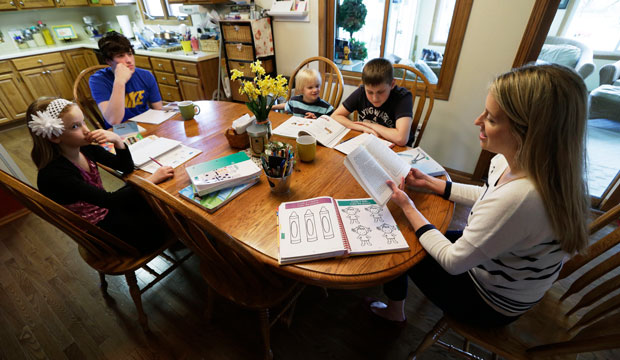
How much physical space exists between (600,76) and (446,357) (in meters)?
4.98

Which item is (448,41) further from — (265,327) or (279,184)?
(265,327)

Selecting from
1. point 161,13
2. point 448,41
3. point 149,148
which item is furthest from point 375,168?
point 161,13

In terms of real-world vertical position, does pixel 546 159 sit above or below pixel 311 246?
above

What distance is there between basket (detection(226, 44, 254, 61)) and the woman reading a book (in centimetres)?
289

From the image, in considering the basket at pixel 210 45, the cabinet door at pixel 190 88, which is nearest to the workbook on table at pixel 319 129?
the cabinet door at pixel 190 88

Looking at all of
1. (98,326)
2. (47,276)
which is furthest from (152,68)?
(98,326)

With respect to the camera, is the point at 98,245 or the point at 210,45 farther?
the point at 210,45

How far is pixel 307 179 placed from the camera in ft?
3.68

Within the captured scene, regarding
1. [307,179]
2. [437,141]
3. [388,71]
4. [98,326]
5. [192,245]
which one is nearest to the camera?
[192,245]

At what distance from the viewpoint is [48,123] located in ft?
3.29

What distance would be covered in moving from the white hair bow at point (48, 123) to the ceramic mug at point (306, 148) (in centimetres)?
94

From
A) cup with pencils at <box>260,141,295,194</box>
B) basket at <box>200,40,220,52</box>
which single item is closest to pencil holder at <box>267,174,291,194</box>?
cup with pencils at <box>260,141,295,194</box>

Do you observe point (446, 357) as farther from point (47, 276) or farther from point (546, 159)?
point (47, 276)

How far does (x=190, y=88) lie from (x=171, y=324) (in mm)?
3083
